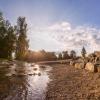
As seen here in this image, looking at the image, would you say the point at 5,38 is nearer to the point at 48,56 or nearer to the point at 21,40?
the point at 21,40

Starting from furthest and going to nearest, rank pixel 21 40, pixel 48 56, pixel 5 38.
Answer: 1. pixel 48 56
2. pixel 21 40
3. pixel 5 38

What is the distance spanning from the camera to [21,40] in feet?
287

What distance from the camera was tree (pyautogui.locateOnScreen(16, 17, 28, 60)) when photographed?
3408 inches

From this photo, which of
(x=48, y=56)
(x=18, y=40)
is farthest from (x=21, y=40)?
(x=48, y=56)

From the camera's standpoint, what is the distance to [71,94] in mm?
14469

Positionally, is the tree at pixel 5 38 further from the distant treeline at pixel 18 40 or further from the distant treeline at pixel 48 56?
the distant treeline at pixel 48 56

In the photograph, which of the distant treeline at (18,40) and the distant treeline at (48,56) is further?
the distant treeline at (48,56)

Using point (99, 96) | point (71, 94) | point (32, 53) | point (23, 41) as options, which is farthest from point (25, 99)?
point (32, 53)

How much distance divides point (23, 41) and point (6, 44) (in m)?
15.9

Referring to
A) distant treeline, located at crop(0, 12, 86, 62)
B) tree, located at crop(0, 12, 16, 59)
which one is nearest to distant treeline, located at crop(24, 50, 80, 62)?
distant treeline, located at crop(0, 12, 86, 62)

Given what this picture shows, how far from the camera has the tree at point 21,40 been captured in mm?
86562

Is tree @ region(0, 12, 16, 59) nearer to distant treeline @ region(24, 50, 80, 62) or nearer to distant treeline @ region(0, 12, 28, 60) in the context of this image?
distant treeline @ region(0, 12, 28, 60)

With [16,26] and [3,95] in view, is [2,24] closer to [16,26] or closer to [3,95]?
[16,26]

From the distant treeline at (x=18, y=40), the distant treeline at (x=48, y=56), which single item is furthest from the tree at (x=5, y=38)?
the distant treeline at (x=48, y=56)
